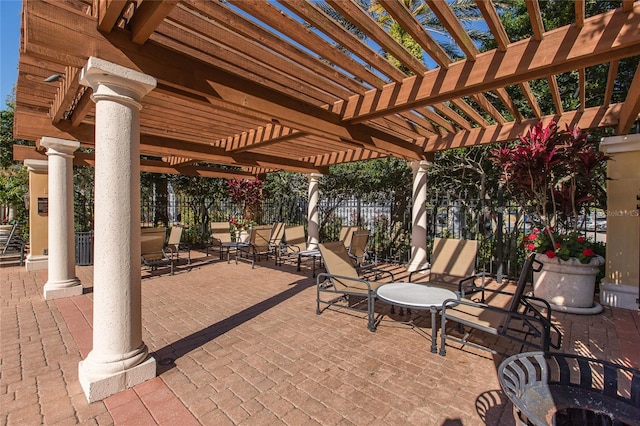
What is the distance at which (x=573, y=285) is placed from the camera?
4.67 meters

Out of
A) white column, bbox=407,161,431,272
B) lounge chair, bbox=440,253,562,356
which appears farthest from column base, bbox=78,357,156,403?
white column, bbox=407,161,431,272

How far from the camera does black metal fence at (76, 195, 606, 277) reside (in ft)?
24.5

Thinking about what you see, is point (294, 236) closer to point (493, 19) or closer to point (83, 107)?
point (83, 107)

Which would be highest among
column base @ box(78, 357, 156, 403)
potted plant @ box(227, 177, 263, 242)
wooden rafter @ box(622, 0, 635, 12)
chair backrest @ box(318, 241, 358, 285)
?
wooden rafter @ box(622, 0, 635, 12)

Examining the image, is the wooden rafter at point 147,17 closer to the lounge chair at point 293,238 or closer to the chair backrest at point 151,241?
the chair backrest at point 151,241

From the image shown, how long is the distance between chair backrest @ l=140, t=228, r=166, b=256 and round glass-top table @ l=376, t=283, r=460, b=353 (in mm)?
5297

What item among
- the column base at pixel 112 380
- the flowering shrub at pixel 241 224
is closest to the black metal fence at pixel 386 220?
the flowering shrub at pixel 241 224

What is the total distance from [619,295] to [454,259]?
2707 millimetres

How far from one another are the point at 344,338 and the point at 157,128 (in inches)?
193

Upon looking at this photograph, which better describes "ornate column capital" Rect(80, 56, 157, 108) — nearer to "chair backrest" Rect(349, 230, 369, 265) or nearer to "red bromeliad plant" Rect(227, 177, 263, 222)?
"chair backrest" Rect(349, 230, 369, 265)

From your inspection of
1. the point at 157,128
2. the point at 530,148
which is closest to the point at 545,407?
the point at 530,148

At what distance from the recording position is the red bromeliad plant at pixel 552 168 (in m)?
4.52

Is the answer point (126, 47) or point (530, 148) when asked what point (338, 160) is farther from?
point (126, 47)

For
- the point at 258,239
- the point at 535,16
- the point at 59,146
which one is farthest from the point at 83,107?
the point at 258,239
